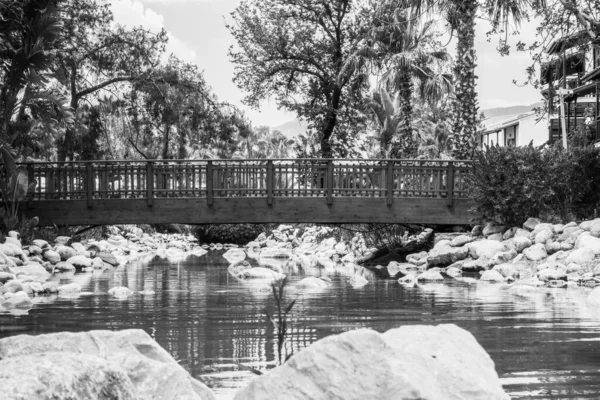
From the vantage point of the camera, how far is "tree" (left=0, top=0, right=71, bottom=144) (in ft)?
62.8

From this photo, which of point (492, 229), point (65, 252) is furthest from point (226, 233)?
point (492, 229)

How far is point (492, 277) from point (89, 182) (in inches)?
431

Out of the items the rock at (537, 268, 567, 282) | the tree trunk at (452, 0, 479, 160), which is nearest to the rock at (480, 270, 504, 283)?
the rock at (537, 268, 567, 282)


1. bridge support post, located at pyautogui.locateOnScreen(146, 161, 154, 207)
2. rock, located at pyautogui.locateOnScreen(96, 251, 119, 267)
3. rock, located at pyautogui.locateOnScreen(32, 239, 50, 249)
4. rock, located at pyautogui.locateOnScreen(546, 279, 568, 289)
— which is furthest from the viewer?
bridge support post, located at pyautogui.locateOnScreen(146, 161, 154, 207)

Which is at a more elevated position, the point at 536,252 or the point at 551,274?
the point at 536,252

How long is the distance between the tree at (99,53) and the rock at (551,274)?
15.5m

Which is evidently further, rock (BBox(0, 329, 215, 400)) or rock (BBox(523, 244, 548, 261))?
rock (BBox(523, 244, 548, 261))

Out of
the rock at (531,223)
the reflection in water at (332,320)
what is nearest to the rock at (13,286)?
the reflection in water at (332,320)

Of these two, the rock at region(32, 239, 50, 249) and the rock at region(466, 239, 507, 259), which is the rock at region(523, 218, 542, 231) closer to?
the rock at region(466, 239, 507, 259)

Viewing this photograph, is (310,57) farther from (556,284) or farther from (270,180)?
(556,284)

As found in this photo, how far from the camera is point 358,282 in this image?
576 inches

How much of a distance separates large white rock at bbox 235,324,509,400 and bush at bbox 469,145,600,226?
14.7 metres

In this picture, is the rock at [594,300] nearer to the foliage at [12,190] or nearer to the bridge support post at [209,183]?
the bridge support post at [209,183]

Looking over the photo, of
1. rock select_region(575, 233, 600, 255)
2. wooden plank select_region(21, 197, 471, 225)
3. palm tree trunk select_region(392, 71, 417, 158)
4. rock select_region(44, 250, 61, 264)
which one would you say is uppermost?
palm tree trunk select_region(392, 71, 417, 158)
